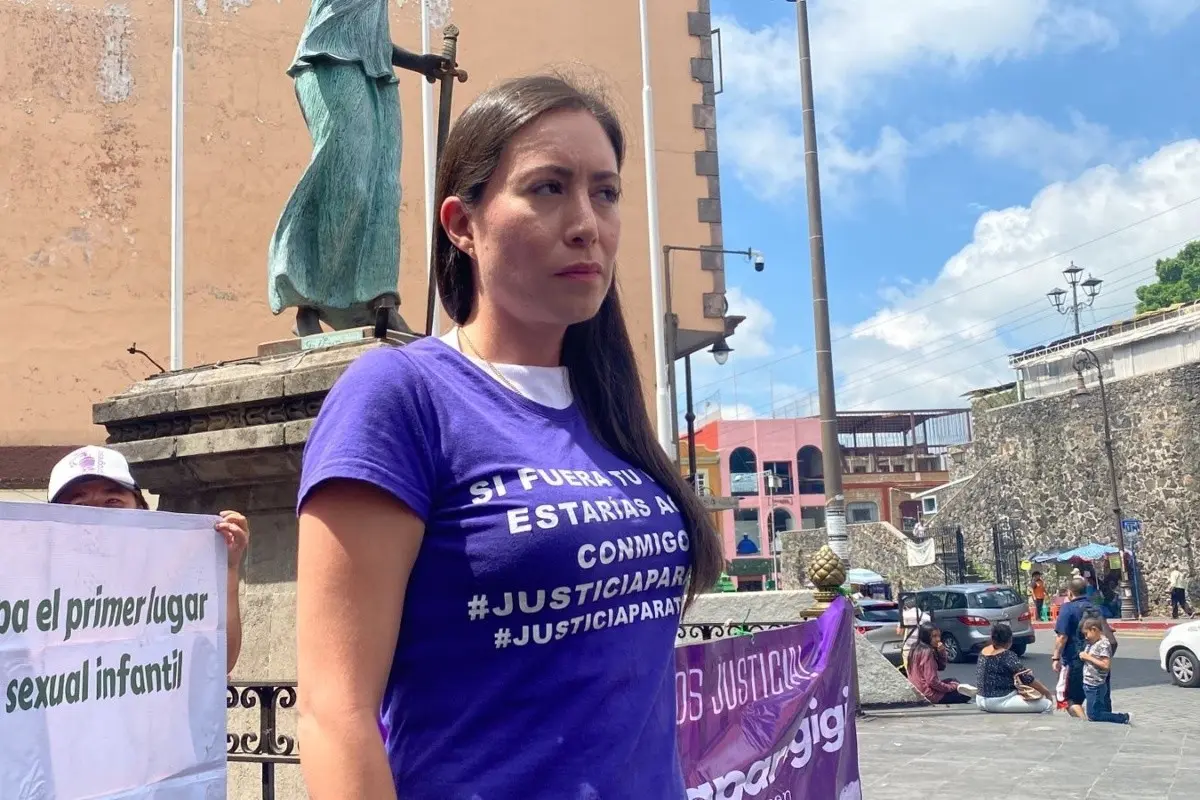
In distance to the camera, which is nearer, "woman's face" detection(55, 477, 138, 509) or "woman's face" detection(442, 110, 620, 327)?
"woman's face" detection(442, 110, 620, 327)

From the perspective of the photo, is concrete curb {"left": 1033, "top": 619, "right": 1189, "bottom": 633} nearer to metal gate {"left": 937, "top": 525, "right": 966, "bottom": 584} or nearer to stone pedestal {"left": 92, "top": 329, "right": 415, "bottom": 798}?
metal gate {"left": 937, "top": 525, "right": 966, "bottom": 584}

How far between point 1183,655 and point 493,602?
53.6 ft

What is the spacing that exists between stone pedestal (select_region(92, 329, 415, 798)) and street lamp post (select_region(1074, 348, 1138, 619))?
30.5 m

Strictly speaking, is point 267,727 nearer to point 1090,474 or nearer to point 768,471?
point 1090,474

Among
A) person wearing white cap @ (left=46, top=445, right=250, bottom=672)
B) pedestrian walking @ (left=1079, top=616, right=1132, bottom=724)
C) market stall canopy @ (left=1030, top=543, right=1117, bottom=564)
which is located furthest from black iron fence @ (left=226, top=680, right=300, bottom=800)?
market stall canopy @ (left=1030, top=543, right=1117, bottom=564)

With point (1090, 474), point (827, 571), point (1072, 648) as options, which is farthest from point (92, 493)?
point (1090, 474)

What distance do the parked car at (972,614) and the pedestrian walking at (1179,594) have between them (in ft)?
30.0

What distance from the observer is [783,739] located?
4266mm

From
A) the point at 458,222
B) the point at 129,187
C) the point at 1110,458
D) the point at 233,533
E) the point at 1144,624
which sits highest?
the point at 129,187

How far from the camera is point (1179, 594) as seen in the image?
29125mm

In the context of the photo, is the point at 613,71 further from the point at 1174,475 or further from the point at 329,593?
the point at 1174,475

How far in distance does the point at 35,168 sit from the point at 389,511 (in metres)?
16.7

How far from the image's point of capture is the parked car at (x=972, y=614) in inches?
844

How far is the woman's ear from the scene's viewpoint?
1686 millimetres
